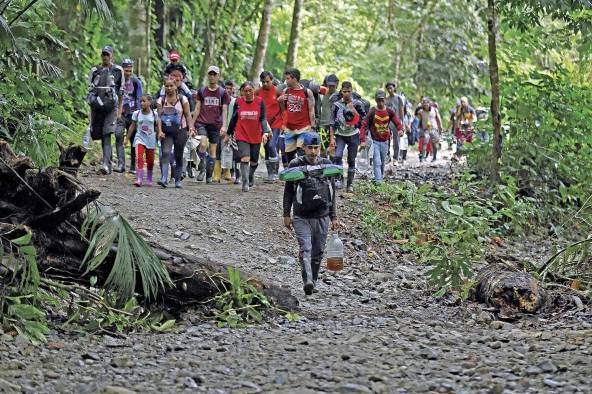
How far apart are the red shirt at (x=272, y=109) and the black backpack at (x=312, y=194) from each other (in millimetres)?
7135

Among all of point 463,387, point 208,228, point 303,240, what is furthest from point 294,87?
point 463,387

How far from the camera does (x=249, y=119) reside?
53.1 feet

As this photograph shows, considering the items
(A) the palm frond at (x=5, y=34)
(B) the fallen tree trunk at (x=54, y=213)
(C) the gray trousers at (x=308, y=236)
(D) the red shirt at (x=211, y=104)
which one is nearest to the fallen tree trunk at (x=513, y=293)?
(C) the gray trousers at (x=308, y=236)

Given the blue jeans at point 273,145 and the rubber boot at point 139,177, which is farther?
the blue jeans at point 273,145

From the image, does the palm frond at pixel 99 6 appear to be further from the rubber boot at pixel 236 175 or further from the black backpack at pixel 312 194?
the rubber boot at pixel 236 175

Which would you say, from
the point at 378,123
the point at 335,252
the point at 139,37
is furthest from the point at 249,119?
the point at 139,37

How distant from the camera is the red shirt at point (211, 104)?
56.4ft

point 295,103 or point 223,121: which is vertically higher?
point 295,103

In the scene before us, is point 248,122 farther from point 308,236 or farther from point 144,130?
point 308,236

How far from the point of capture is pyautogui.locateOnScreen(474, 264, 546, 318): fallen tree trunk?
10234 mm

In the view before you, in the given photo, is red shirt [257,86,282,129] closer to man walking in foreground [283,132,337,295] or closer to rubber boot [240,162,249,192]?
rubber boot [240,162,249,192]

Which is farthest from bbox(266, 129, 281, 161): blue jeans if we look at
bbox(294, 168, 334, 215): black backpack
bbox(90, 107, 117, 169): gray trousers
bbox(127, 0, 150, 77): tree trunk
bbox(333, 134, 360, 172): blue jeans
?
bbox(294, 168, 334, 215): black backpack

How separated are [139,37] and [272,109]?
684 cm

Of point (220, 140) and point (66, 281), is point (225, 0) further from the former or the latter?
point (66, 281)
